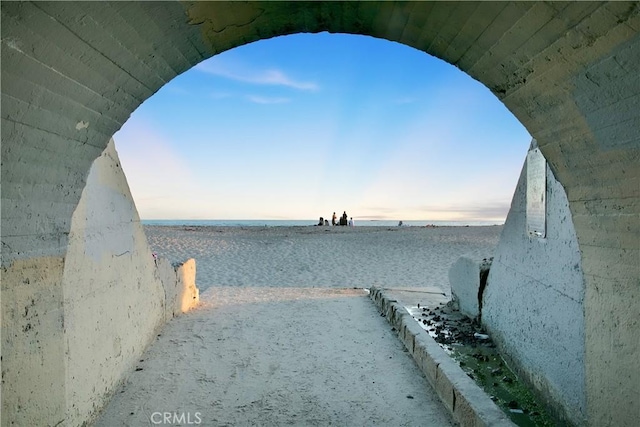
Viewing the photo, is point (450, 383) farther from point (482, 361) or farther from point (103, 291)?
point (103, 291)

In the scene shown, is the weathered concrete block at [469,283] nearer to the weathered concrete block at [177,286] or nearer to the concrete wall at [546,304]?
the concrete wall at [546,304]

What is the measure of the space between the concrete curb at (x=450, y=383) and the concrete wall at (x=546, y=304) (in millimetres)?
1154

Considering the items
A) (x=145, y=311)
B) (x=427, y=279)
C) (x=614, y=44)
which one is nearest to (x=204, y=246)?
(x=427, y=279)

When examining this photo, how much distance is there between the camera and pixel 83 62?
2.35 metres

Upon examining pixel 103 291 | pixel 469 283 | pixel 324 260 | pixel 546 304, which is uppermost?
pixel 103 291

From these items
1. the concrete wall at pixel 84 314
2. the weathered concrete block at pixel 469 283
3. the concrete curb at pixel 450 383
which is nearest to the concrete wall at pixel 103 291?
the concrete wall at pixel 84 314

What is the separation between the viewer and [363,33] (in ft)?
9.96

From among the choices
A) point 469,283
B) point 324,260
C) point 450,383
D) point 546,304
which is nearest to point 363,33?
point 450,383

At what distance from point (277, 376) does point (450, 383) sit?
1.91 m

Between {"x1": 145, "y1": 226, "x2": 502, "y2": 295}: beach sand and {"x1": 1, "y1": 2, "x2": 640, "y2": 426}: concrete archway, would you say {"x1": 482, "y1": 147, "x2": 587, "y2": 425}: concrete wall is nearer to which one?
{"x1": 1, "y1": 2, "x2": 640, "y2": 426}: concrete archway

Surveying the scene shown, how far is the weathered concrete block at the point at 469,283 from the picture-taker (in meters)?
8.20

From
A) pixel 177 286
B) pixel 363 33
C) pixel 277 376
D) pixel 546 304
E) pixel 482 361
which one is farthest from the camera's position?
pixel 177 286

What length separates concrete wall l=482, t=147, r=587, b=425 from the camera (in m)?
4.52

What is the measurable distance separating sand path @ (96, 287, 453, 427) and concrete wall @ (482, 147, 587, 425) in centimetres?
152
